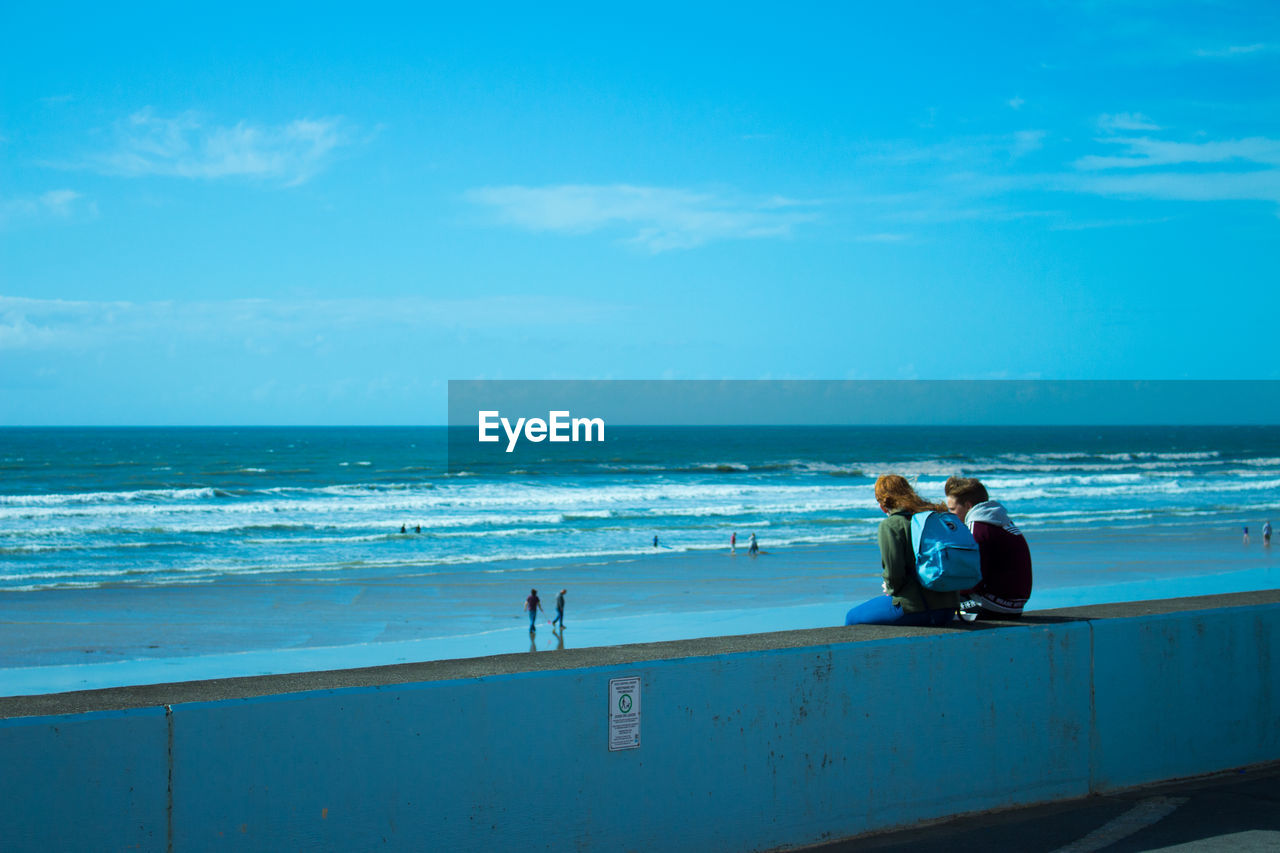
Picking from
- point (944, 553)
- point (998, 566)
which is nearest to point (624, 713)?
point (944, 553)

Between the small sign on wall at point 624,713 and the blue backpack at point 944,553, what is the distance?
58.2 inches

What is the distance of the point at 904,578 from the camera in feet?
15.4

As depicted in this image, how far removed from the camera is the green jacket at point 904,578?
184 inches

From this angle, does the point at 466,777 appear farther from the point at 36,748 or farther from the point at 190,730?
the point at 36,748

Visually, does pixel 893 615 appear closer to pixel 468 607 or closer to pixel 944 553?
pixel 944 553

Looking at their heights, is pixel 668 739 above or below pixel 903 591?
below

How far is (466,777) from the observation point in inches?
137

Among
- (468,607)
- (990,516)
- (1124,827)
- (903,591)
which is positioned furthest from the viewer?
(468,607)

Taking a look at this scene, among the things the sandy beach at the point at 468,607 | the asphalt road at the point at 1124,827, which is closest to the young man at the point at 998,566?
the asphalt road at the point at 1124,827

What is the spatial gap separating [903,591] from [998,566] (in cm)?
56

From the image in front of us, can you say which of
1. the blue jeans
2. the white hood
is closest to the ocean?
the white hood

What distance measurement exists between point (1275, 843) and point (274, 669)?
15.2 metres

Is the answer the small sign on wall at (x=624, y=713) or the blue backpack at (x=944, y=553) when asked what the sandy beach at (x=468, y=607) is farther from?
the small sign on wall at (x=624, y=713)

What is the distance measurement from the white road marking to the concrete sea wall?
206 millimetres
